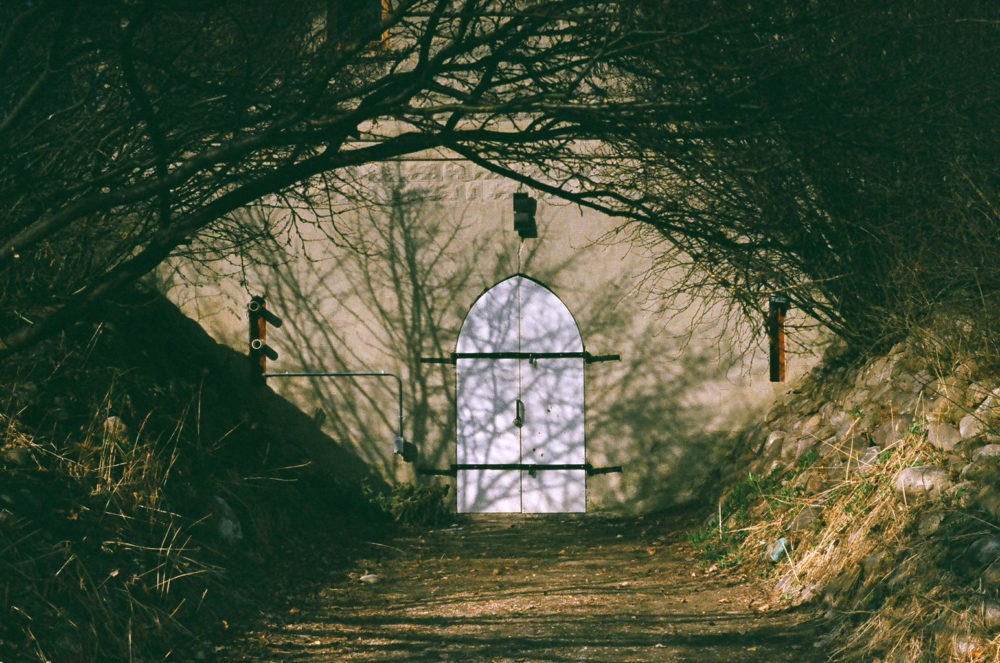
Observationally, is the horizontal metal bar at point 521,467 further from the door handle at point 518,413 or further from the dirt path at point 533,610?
the dirt path at point 533,610

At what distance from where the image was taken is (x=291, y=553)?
28.2 feet

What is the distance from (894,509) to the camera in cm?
664

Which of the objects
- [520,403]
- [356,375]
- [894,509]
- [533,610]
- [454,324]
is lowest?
[533,610]

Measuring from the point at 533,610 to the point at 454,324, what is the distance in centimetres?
444

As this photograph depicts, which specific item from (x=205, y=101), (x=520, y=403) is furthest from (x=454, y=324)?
(x=205, y=101)

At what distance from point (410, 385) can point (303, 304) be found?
1.41m

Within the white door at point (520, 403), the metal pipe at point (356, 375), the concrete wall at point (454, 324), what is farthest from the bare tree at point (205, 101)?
the white door at point (520, 403)

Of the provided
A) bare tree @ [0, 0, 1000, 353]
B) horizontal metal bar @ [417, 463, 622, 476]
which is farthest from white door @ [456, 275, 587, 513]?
bare tree @ [0, 0, 1000, 353]

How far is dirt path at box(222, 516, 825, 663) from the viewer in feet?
20.0

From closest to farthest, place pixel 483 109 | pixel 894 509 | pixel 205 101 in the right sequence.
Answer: pixel 483 109
pixel 205 101
pixel 894 509

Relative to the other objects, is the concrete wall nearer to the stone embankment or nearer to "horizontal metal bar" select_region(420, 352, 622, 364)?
"horizontal metal bar" select_region(420, 352, 622, 364)

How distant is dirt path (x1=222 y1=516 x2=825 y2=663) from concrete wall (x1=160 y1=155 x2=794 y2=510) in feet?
4.28

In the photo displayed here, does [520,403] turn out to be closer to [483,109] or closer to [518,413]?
[518,413]

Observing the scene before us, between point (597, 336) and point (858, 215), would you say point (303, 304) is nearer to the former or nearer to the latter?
point (597, 336)
